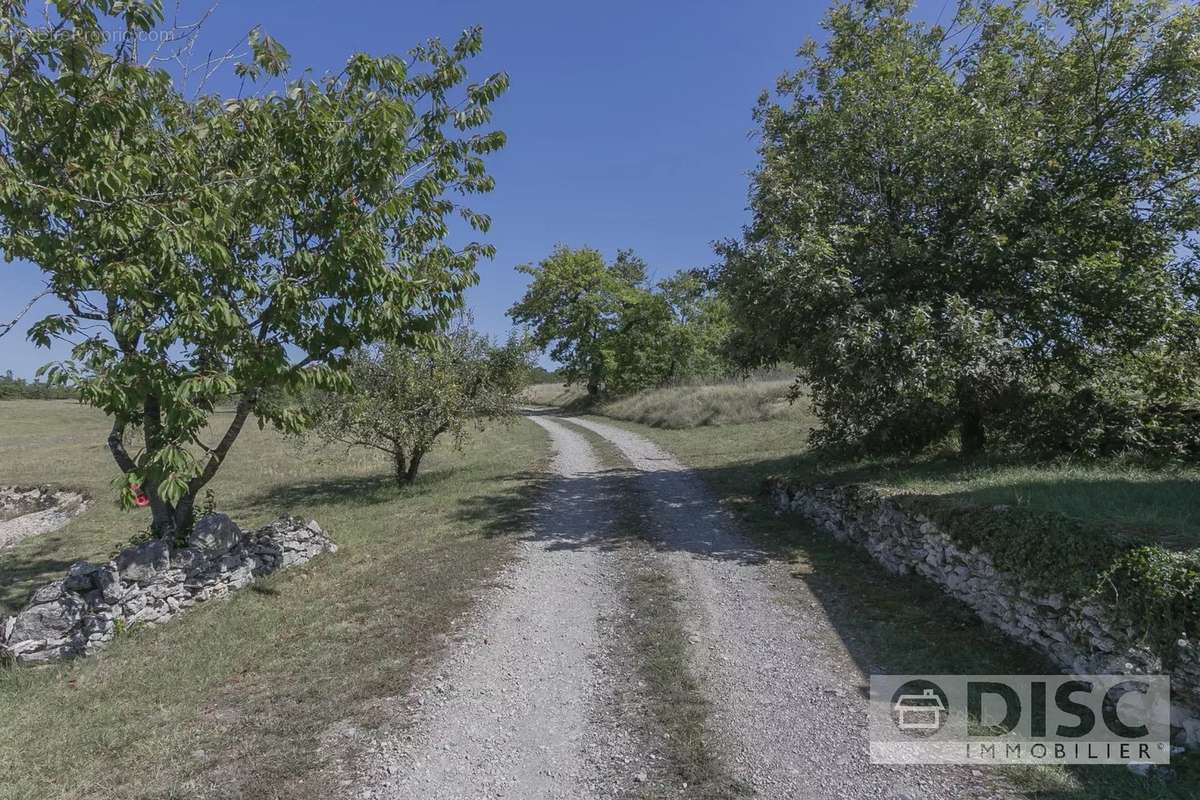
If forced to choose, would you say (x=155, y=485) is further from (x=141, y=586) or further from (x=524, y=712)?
(x=524, y=712)

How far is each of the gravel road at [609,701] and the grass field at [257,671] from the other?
56 centimetres

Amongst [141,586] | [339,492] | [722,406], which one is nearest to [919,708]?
[141,586]

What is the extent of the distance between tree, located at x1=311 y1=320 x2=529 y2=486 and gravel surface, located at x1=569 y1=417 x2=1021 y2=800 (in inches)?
331

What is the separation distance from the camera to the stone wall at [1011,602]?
4.11 meters

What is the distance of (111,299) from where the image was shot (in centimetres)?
707

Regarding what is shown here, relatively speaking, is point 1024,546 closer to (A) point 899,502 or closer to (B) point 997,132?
(A) point 899,502

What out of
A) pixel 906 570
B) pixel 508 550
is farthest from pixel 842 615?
pixel 508 550

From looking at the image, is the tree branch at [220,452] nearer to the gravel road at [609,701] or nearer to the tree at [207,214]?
the tree at [207,214]

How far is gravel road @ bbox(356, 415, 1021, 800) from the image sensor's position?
13.3ft

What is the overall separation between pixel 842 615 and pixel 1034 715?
7.12 ft

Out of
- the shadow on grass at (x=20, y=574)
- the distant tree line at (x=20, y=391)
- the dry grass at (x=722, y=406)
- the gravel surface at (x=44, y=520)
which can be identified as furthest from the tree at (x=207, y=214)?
the distant tree line at (x=20, y=391)

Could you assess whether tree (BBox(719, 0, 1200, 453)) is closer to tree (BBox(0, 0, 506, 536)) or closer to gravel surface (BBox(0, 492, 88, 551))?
tree (BBox(0, 0, 506, 536))

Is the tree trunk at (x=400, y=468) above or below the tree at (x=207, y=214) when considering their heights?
below

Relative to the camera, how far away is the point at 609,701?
16.7ft
